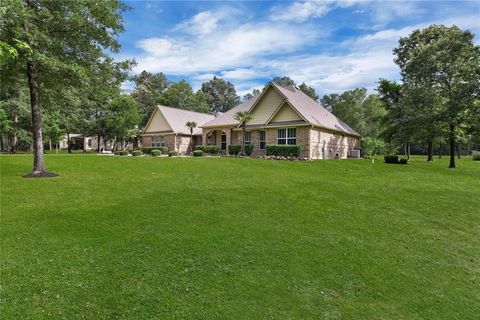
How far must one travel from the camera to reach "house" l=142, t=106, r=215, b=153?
35344mm

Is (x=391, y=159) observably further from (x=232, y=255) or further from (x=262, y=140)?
(x=232, y=255)

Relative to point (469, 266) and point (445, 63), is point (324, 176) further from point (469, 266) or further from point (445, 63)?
point (445, 63)

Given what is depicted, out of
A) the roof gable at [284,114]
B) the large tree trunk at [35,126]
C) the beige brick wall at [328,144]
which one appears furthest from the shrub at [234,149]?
the large tree trunk at [35,126]

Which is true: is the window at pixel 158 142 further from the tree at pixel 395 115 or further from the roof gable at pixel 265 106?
Answer: the tree at pixel 395 115

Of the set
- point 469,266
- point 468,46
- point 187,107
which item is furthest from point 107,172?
point 187,107

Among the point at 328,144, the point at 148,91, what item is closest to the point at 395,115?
the point at 328,144

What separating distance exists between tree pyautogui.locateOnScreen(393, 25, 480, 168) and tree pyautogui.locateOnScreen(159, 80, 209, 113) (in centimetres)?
4194

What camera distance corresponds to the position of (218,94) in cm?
7500

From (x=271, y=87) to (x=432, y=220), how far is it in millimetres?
20804

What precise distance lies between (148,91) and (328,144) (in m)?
44.2

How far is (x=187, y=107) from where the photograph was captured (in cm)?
5950

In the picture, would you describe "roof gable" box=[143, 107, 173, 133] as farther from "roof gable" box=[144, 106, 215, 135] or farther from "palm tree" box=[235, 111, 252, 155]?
"palm tree" box=[235, 111, 252, 155]

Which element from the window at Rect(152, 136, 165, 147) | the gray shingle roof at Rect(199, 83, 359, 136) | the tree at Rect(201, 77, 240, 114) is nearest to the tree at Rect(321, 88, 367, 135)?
the gray shingle roof at Rect(199, 83, 359, 136)

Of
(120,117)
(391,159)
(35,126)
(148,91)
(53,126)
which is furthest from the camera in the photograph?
(148,91)
